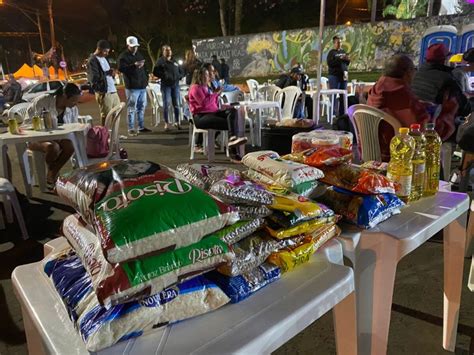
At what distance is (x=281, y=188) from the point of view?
1.14 meters

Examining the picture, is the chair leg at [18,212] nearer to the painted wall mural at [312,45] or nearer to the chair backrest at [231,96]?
the chair backrest at [231,96]

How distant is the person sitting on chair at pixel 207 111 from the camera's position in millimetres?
4922

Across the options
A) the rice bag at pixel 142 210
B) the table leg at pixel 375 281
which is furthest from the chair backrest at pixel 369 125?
the rice bag at pixel 142 210

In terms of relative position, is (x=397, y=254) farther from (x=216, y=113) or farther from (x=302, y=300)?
(x=216, y=113)

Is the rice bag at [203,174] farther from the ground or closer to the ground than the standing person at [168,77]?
closer to the ground

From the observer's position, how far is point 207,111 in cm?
503

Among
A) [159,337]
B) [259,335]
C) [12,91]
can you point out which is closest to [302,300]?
[259,335]

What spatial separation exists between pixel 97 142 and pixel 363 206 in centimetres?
327

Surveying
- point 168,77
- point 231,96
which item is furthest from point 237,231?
point 168,77

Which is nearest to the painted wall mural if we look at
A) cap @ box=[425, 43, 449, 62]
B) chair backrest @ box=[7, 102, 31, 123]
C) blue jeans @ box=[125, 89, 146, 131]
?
blue jeans @ box=[125, 89, 146, 131]

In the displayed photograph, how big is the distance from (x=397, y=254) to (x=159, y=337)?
715 mm

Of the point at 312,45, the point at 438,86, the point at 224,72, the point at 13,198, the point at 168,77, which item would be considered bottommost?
the point at 13,198

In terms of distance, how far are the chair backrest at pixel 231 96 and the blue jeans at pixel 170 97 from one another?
4.35 ft

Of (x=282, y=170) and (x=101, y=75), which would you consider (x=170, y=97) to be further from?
(x=282, y=170)
